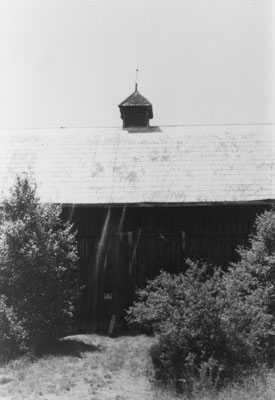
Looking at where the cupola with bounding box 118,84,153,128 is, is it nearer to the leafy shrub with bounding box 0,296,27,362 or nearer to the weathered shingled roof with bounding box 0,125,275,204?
the weathered shingled roof with bounding box 0,125,275,204

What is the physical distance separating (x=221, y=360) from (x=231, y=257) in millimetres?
6146

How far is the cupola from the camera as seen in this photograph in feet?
77.1

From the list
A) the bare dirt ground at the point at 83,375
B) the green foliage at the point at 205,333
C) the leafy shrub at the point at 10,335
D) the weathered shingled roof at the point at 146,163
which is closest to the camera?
the bare dirt ground at the point at 83,375

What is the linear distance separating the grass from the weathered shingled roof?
19.3 ft

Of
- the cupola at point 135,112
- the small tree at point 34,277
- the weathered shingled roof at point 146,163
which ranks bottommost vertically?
the small tree at point 34,277

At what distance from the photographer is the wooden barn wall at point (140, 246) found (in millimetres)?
15750

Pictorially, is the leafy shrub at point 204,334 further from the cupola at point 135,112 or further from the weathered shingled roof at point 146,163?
the cupola at point 135,112

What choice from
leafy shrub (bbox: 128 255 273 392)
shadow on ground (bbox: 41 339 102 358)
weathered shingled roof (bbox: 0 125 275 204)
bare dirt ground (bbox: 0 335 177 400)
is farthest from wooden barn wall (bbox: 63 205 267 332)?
leafy shrub (bbox: 128 255 273 392)

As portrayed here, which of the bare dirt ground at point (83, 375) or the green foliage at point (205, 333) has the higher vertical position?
the green foliage at point (205, 333)

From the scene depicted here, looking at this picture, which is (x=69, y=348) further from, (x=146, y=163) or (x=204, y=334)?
(x=146, y=163)

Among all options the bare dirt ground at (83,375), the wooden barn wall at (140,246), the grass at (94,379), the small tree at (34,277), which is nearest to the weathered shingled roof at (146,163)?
the wooden barn wall at (140,246)

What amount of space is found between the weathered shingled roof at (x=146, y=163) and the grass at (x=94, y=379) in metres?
5.87

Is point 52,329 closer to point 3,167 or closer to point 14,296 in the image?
point 14,296

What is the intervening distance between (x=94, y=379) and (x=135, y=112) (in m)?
16.1
